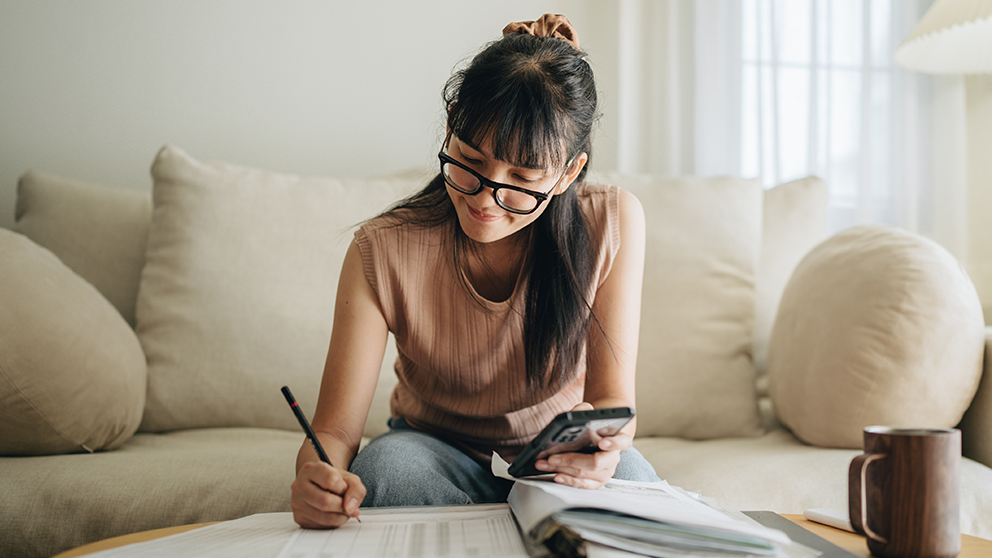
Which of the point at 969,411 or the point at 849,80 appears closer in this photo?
the point at 969,411

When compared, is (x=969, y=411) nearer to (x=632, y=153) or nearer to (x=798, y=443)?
(x=798, y=443)

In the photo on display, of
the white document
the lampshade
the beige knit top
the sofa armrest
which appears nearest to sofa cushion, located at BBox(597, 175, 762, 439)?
the sofa armrest

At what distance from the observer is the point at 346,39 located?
187 centimetres

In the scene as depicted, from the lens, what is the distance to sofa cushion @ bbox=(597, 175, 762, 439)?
143 centimetres

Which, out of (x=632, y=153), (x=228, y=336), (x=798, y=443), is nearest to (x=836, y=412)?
(x=798, y=443)

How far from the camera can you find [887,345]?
112cm

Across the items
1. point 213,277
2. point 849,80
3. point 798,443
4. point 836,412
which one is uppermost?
point 849,80

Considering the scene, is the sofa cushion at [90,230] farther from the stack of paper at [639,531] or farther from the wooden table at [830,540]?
the stack of paper at [639,531]

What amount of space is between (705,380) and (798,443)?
23cm

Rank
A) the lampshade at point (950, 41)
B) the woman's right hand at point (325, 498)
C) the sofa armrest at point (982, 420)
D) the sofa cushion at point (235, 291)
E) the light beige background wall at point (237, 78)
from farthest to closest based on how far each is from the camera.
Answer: the light beige background wall at point (237, 78), the lampshade at point (950, 41), the sofa cushion at point (235, 291), the sofa armrest at point (982, 420), the woman's right hand at point (325, 498)

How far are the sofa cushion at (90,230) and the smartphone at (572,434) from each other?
1246 mm

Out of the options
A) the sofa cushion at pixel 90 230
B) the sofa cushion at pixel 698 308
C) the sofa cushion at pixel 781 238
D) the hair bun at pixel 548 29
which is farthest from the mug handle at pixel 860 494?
the sofa cushion at pixel 90 230

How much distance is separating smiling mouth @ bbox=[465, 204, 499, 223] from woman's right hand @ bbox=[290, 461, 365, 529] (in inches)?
14.0

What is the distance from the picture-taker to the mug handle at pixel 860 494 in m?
0.57
